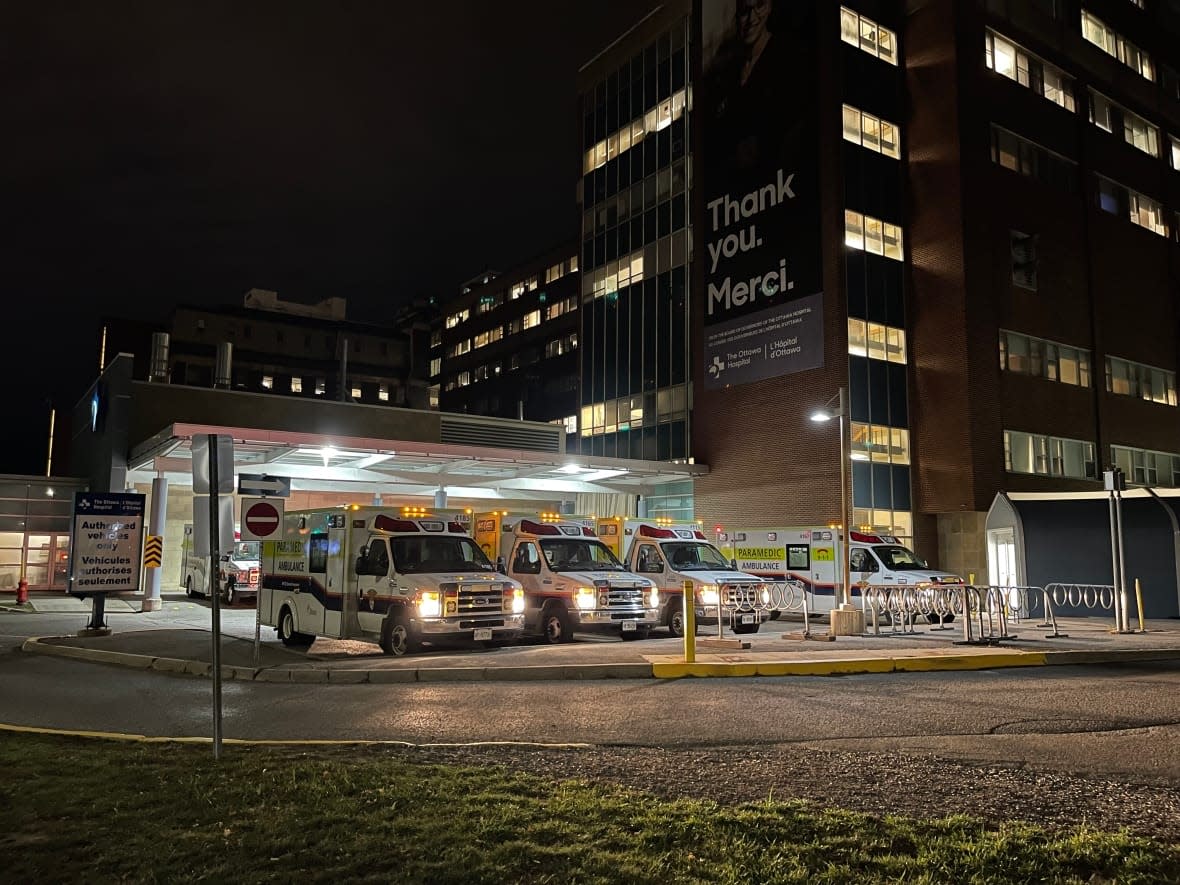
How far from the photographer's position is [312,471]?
103ft

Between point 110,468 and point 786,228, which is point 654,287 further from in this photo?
point 110,468

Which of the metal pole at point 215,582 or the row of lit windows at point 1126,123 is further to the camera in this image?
the row of lit windows at point 1126,123

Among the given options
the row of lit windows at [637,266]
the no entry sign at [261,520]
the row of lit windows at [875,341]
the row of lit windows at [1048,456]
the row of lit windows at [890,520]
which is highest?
the row of lit windows at [637,266]

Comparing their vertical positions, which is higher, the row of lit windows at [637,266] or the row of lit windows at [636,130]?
the row of lit windows at [636,130]

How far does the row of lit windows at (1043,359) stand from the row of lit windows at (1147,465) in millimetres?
3790

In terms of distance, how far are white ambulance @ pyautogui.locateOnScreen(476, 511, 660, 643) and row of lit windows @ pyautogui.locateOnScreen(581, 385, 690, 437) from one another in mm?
23124

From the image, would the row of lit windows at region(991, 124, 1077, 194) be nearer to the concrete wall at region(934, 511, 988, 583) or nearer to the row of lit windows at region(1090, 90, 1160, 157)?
the row of lit windows at region(1090, 90, 1160, 157)

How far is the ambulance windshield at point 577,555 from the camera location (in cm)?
1886

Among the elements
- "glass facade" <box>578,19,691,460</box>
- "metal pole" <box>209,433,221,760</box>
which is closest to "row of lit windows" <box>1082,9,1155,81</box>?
"glass facade" <box>578,19,691,460</box>

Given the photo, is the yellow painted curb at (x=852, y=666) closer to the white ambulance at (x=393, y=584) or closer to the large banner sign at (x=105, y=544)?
the white ambulance at (x=393, y=584)

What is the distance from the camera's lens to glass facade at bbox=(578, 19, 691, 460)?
141ft

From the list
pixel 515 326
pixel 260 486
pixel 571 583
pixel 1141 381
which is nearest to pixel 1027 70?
pixel 1141 381

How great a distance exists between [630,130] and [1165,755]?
43.5 m

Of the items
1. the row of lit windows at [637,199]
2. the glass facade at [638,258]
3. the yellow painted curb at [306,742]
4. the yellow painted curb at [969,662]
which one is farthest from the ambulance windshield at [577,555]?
the row of lit windows at [637,199]
